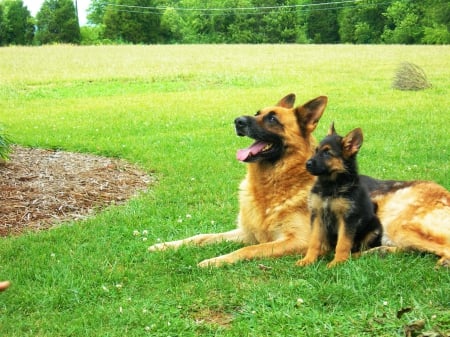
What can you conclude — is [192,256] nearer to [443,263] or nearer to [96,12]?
[443,263]

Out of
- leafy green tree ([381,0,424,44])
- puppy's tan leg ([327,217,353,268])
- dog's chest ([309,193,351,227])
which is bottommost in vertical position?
puppy's tan leg ([327,217,353,268])

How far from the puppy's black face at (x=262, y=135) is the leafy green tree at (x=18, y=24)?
7980 cm

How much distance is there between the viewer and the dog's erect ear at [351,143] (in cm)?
492

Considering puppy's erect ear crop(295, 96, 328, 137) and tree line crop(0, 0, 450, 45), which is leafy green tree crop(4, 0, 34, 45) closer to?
tree line crop(0, 0, 450, 45)

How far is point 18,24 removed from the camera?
78.9 m

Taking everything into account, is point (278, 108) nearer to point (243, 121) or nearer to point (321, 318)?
point (243, 121)

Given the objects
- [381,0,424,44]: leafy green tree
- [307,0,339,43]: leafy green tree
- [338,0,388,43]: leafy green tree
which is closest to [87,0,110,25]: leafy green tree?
[307,0,339,43]: leafy green tree

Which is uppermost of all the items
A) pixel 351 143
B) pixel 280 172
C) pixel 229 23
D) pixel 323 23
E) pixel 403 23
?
pixel 229 23

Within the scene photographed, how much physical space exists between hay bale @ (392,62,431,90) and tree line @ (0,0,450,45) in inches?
2238

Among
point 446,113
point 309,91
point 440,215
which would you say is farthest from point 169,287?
point 309,91

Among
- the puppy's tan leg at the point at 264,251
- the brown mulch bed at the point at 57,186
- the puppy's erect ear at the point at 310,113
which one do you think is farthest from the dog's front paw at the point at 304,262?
the brown mulch bed at the point at 57,186

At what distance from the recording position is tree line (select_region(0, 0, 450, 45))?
7819 cm

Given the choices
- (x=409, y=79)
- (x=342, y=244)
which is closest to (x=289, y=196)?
(x=342, y=244)

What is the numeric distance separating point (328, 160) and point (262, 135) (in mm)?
748
